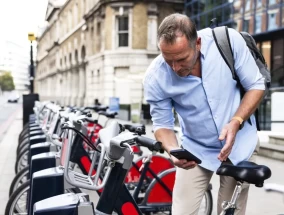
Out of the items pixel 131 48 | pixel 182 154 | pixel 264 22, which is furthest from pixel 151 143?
pixel 131 48

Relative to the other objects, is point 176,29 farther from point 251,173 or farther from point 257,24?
→ point 257,24

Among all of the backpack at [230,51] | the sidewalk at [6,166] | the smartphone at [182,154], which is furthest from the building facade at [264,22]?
the smartphone at [182,154]

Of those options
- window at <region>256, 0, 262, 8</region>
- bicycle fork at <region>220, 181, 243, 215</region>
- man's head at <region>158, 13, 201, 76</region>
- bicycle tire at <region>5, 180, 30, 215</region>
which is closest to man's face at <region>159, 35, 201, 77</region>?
man's head at <region>158, 13, 201, 76</region>

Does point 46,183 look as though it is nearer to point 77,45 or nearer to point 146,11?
point 146,11

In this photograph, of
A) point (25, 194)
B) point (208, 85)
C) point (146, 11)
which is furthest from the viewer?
point (146, 11)

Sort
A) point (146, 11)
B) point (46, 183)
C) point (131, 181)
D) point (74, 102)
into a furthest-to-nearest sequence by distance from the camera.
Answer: point (74, 102) < point (146, 11) < point (131, 181) < point (46, 183)

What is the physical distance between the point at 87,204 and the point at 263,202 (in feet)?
12.4

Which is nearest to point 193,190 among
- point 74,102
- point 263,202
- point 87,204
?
point 87,204

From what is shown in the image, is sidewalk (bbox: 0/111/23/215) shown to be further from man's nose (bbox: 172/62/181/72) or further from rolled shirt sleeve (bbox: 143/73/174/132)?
man's nose (bbox: 172/62/181/72)

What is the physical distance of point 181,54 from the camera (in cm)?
232

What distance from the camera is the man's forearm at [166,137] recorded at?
271cm

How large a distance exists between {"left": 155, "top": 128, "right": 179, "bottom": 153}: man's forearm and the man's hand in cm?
32

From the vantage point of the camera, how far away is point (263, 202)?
230 inches

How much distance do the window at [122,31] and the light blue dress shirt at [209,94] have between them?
28.1 m
